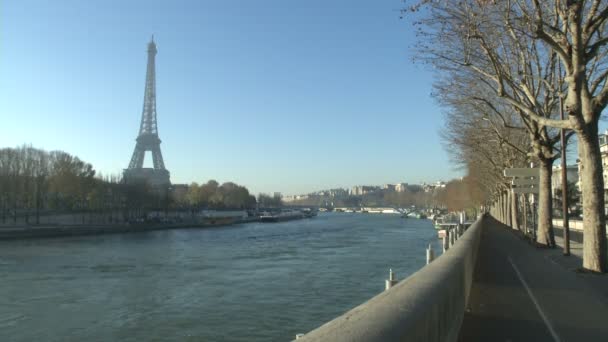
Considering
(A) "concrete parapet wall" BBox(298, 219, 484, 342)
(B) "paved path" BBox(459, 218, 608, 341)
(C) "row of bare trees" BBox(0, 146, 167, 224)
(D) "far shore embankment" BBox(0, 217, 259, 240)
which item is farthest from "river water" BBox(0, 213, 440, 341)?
(C) "row of bare trees" BBox(0, 146, 167, 224)

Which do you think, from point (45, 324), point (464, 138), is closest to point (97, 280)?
point (45, 324)

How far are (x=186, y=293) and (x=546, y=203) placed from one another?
48.9ft

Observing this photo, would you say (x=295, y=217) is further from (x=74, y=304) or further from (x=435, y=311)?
(x=435, y=311)

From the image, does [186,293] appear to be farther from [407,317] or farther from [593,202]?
[407,317]

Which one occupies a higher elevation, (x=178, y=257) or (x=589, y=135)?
(x=589, y=135)

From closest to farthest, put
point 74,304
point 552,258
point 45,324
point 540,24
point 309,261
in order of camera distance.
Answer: point 540,24 → point 552,258 → point 45,324 → point 74,304 → point 309,261

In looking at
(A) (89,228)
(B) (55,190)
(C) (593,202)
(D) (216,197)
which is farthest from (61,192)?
(C) (593,202)

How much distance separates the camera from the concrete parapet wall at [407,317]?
3.00m

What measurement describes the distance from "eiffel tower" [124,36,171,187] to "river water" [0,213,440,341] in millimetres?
114240

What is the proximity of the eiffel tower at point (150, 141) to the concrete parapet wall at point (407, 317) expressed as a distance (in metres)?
147

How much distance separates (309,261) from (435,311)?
97.3ft

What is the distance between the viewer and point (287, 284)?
24.2m

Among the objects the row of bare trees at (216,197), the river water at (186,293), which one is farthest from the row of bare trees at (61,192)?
the river water at (186,293)

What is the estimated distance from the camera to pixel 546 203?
765 inches
